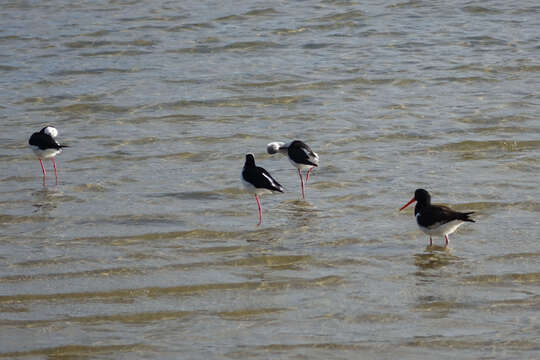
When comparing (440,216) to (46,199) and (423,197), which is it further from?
(46,199)

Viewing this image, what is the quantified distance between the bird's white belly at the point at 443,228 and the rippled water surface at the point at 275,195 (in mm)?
276

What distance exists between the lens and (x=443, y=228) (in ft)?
34.9

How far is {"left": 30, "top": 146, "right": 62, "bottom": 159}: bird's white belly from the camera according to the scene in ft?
46.7

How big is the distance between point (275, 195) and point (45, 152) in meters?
3.81

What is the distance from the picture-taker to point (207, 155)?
50.0 ft

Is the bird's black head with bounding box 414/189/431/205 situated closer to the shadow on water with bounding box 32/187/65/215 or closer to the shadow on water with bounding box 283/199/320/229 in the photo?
the shadow on water with bounding box 283/199/320/229

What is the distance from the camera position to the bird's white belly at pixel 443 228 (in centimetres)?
1062

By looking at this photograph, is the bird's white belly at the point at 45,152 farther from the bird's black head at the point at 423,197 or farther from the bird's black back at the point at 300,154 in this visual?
the bird's black head at the point at 423,197

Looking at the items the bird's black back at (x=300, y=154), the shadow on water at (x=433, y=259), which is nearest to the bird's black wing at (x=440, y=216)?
the shadow on water at (x=433, y=259)

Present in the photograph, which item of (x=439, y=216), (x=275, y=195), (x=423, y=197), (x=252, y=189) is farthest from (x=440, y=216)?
(x=275, y=195)

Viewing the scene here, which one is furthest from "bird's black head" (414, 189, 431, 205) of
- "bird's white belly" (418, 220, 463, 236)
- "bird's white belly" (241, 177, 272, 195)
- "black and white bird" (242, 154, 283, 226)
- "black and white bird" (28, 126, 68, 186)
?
"black and white bird" (28, 126, 68, 186)

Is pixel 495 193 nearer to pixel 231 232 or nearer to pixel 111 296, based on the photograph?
pixel 231 232

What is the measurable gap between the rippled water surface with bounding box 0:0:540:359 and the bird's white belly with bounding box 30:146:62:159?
34 centimetres

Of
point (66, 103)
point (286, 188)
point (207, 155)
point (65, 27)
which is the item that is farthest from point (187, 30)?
point (286, 188)
